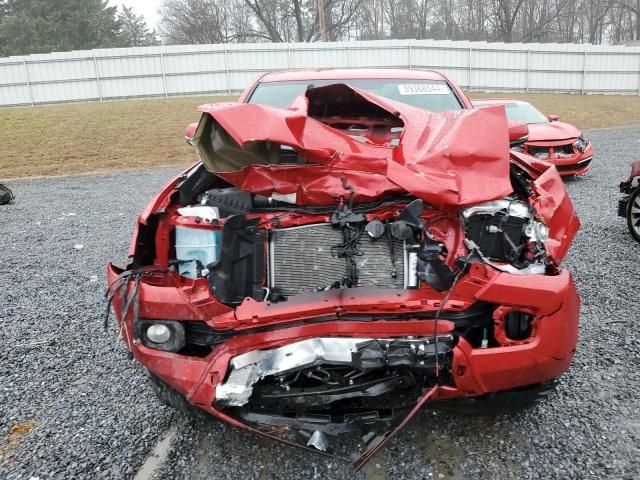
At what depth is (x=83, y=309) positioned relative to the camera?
4.00 metres

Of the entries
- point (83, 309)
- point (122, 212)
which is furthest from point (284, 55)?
point (83, 309)

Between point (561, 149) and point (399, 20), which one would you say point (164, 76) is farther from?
point (399, 20)

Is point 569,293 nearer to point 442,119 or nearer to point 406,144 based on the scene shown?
point 406,144

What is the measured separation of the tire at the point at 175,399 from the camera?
221 cm

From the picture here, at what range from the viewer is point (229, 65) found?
63.0 ft

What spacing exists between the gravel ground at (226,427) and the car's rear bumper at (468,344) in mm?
376

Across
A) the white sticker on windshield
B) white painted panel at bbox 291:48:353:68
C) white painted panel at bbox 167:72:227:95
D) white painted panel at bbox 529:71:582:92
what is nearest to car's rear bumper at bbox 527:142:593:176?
the white sticker on windshield

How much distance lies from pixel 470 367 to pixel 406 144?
1166mm

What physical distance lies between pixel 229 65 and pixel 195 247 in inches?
719

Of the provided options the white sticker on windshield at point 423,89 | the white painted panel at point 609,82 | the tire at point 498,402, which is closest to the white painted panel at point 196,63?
the white painted panel at point 609,82

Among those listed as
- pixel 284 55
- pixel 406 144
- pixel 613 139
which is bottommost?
pixel 613 139

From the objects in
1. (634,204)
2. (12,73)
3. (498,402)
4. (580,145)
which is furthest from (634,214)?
(12,73)

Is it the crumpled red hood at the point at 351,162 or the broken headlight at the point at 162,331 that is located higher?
the crumpled red hood at the point at 351,162

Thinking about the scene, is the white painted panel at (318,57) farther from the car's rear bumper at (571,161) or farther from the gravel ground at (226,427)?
the gravel ground at (226,427)
